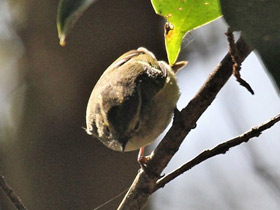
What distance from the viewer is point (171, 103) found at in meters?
2.07

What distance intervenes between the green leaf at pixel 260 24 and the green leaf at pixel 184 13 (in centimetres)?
26

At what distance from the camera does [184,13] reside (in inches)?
34.7

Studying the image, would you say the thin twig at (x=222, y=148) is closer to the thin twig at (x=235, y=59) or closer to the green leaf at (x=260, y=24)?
the thin twig at (x=235, y=59)

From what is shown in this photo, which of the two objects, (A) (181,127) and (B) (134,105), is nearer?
(A) (181,127)

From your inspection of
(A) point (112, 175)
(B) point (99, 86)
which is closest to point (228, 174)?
(A) point (112, 175)

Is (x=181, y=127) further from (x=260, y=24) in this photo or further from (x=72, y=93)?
(x=72, y=93)

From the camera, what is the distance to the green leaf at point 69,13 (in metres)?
0.53

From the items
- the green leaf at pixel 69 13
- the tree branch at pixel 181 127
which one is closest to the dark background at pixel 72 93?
the tree branch at pixel 181 127

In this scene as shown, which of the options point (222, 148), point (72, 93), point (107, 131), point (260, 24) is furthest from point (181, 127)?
point (72, 93)

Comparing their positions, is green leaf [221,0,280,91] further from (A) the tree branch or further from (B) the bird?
(B) the bird

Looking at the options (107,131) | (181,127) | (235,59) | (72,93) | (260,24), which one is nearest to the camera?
(260,24)

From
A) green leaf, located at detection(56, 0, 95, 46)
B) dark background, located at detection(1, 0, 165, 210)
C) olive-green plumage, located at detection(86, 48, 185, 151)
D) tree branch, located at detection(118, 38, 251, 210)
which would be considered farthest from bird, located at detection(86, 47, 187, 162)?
green leaf, located at detection(56, 0, 95, 46)

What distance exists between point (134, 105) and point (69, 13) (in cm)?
155

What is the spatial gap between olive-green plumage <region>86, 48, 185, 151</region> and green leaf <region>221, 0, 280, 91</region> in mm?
1427
